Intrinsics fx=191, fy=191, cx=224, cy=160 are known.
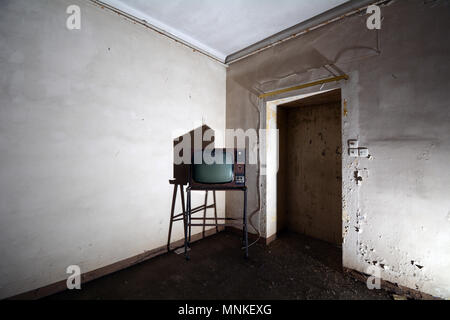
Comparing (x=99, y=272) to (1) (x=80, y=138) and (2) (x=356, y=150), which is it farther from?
(2) (x=356, y=150)

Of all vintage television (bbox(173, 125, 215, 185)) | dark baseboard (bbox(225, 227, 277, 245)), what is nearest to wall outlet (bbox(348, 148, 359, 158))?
dark baseboard (bbox(225, 227, 277, 245))

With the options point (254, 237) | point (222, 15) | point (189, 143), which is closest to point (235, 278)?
point (254, 237)

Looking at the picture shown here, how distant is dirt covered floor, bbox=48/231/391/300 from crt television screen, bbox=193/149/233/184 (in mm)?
889

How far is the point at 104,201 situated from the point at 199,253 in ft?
3.88

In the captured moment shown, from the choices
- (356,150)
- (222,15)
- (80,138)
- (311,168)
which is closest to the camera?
(80,138)

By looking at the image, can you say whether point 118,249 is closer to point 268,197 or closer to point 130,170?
point 130,170

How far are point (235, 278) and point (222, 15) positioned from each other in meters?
2.67

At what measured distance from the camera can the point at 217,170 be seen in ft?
6.75

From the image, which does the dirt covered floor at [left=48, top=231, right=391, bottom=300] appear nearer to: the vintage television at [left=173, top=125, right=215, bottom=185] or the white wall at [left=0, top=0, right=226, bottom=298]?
the white wall at [left=0, top=0, right=226, bottom=298]

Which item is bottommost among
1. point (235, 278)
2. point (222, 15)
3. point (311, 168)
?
point (235, 278)

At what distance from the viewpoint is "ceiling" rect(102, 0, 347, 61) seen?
1883mm

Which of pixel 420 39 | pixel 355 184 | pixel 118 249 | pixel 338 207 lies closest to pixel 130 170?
pixel 118 249

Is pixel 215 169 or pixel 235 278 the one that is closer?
pixel 235 278

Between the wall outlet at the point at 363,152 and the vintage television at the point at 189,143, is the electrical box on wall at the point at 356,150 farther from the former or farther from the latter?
the vintage television at the point at 189,143
